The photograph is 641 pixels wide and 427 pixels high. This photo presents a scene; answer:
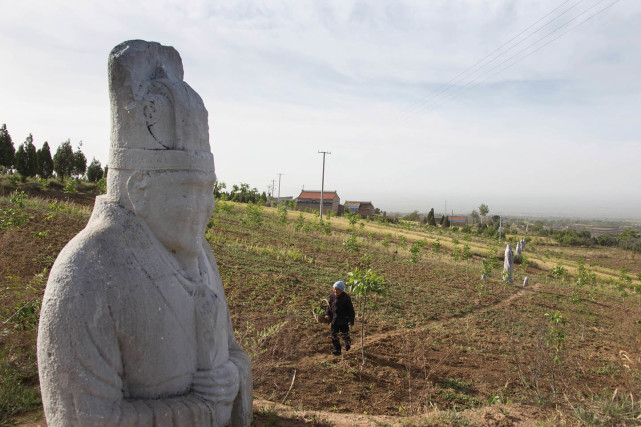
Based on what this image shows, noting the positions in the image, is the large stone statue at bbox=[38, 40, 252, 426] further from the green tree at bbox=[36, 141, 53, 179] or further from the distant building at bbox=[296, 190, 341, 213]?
the distant building at bbox=[296, 190, 341, 213]

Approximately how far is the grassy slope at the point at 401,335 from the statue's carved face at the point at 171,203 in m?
2.91

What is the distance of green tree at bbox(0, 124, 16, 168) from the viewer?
26609 millimetres

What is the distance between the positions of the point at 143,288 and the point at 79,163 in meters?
34.6

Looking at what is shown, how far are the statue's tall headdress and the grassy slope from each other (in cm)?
321

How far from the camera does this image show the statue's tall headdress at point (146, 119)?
206 cm

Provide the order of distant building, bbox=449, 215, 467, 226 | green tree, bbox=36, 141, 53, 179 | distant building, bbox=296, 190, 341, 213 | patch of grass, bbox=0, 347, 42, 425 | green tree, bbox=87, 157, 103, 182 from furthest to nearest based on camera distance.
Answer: distant building, bbox=449, 215, 467, 226 → distant building, bbox=296, 190, 341, 213 → green tree, bbox=87, 157, 103, 182 → green tree, bbox=36, 141, 53, 179 → patch of grass, bbox=0, 347, 42, 425

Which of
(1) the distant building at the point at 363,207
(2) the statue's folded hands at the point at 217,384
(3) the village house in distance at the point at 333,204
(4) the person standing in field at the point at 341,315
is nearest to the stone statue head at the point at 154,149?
(2) the statue's folded hands at the point at 217,384

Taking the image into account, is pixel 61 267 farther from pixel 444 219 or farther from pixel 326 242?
pixel 444 219

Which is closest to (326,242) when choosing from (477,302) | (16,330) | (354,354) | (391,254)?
(391,254)

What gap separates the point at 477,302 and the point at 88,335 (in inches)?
492

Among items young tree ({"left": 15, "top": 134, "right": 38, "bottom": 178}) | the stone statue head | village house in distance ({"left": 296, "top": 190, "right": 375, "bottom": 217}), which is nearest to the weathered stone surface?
the stone statue head

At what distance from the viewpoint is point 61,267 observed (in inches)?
73.2

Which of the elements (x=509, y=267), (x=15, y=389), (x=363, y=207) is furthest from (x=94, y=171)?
(x=363, y=207)

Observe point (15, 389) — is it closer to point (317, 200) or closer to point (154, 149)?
point (154, 149)
